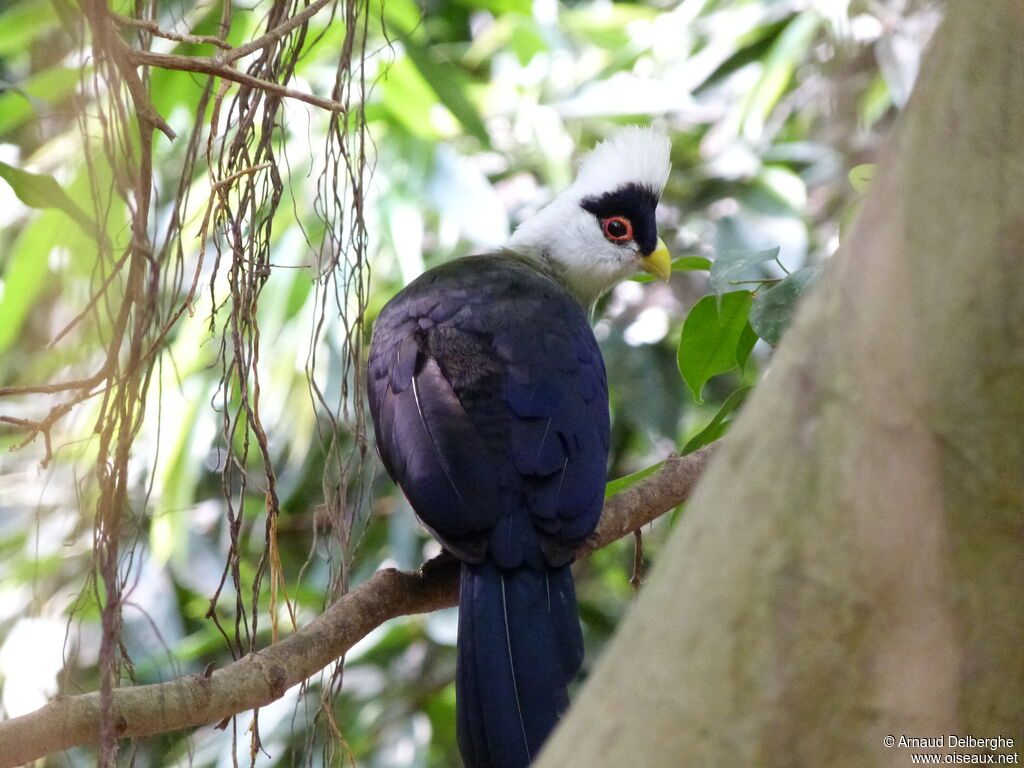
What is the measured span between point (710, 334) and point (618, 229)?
109 cm

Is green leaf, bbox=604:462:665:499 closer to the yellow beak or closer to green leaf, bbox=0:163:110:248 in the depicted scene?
the yellow beak

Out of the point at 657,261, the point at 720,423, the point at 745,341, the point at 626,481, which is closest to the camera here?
the point at 745,341

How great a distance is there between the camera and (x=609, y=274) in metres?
3.07

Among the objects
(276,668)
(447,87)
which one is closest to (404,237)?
(447,87)

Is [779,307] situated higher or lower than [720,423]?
higher

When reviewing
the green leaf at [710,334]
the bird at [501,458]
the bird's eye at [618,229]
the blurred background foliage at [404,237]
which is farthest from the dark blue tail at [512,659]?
the bird's eye at [618,229]

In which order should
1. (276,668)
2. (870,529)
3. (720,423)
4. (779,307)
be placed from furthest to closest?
(720,423) < (779,307) < (276,668) < (870,529)

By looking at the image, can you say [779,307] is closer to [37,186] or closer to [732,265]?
[732,265]

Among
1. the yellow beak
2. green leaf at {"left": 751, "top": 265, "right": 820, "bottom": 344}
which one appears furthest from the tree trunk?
the yellow beak

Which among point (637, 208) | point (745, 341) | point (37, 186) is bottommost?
point (637, 208)

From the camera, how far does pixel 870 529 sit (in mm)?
853

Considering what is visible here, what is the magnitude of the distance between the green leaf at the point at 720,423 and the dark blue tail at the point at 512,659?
398 millimetres

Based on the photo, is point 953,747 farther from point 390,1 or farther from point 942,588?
point 390,1

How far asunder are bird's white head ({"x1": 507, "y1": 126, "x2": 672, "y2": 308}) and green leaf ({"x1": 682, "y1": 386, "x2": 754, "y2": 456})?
0.93m
